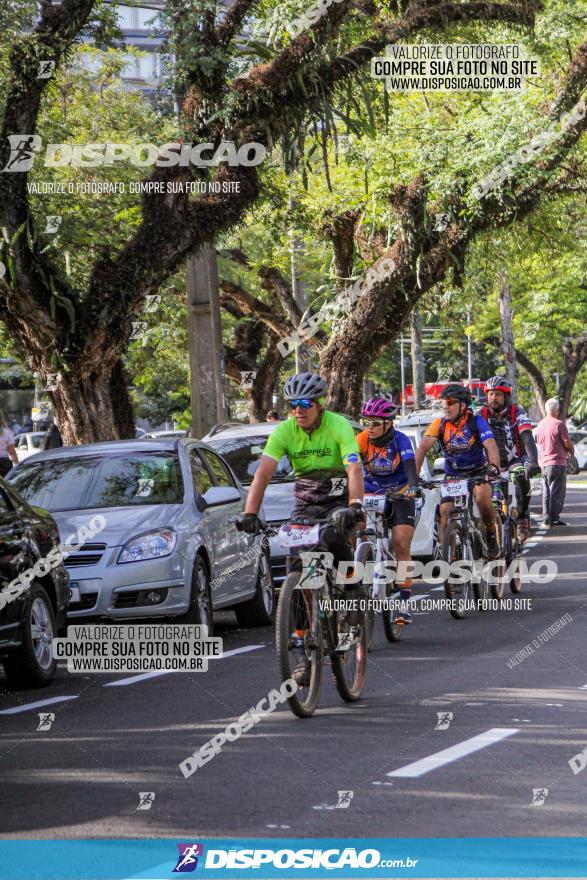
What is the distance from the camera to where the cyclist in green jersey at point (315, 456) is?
29.7 feet

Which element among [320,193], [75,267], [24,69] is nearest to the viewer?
[24,69]

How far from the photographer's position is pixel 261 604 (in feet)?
44.2

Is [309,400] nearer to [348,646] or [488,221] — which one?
[348,646]

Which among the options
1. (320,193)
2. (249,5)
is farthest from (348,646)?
(320,193)

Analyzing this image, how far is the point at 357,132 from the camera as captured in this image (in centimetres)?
1794

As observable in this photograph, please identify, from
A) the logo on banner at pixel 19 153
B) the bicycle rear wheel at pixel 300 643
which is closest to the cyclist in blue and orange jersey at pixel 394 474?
the bicycle rear wheel at pixel 300 643

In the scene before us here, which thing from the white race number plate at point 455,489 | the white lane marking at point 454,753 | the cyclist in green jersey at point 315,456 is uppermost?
the cyclist in green jersey at point 315,456

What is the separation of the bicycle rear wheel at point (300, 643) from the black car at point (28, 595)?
2084mm

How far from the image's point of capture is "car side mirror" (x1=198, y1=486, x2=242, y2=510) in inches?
461

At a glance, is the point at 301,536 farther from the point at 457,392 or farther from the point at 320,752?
the point at 457,392

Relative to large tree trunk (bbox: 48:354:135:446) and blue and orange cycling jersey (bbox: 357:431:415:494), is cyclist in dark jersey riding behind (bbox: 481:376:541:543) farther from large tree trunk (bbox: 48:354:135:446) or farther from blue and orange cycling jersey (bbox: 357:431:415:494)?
large tree trunk (bbox: 48:354:135:446)

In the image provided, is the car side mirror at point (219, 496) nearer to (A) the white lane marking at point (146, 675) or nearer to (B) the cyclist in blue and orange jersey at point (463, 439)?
(A) the white lane marking at point (146, 675)

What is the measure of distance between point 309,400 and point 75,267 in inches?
654

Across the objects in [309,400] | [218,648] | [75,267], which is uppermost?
[75,267]
